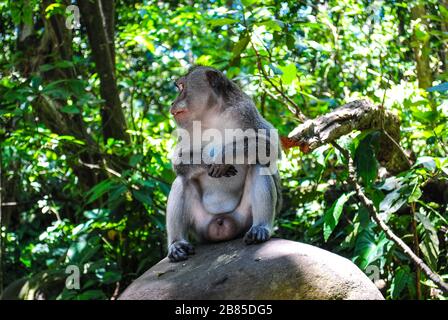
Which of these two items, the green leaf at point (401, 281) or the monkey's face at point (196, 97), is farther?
the green leaf at point (401, 281)

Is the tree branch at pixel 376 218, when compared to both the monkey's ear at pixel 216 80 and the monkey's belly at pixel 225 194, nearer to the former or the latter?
the monkey's belly at pixel 225 194

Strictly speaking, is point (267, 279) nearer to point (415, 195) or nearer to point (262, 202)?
point (262, 202)

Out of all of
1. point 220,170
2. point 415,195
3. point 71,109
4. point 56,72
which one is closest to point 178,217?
point 220,170

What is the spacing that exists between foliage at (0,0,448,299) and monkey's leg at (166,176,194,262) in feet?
5.26

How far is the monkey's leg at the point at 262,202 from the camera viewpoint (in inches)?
214

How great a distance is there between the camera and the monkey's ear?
6.20 metres

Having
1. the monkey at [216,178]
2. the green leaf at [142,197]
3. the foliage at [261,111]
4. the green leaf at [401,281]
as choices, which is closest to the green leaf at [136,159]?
the foliage at [261,111]

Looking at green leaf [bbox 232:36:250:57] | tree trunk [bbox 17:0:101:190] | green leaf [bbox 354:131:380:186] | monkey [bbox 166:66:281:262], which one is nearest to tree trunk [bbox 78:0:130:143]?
tree trunk [bbox 17:0:101:190]

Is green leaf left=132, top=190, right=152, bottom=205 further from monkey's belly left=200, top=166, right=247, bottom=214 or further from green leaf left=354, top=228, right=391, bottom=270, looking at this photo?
green leaf left=354, top=228, right=391, bottom=270

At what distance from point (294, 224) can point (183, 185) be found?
3.18 metres

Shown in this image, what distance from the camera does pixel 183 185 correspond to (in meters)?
5.97
